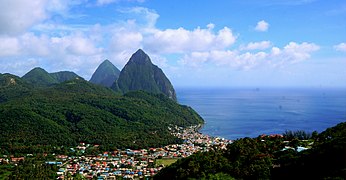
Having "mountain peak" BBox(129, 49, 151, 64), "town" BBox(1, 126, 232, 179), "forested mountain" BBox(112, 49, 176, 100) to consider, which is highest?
"mountain peak" BBox(129, 49, 151, 64)

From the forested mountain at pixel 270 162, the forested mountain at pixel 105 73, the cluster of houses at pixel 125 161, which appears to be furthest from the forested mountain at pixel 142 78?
the forested mountain at pixel 270 162

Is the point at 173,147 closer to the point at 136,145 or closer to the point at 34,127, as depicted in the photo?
the point at 136,145

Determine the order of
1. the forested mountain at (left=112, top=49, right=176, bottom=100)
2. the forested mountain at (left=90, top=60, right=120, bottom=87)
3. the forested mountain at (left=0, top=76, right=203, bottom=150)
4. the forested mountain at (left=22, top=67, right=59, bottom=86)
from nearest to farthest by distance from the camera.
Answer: the forested mountain at (left=0, top=76, right=203, bottom=150)
the forested mountain at (left=112, top=49, right=176, bottom=100)
the forested mountain at (left=22, top=67, right=59, bottom=86)
the forested mountain at (left=90, top=60, right=120, bottom=87)

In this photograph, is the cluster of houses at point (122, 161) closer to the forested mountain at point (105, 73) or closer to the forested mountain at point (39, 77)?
the forested mountain at point (39, 77)

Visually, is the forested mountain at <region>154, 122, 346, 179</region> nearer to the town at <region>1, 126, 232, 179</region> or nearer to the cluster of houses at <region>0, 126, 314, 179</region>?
the cluster of houses at <region>0, 126, 314, 179</region>

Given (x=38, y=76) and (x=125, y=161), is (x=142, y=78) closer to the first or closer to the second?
(x=38, y=76)

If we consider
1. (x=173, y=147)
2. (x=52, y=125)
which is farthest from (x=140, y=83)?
(x=173, y=147)

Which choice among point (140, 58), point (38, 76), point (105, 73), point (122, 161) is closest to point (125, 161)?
point (122, 161)

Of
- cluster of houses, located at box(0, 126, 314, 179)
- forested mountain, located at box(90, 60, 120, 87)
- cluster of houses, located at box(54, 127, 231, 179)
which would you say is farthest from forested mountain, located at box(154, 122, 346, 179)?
forested mountain, located at box(90, 60, 120, 87)
